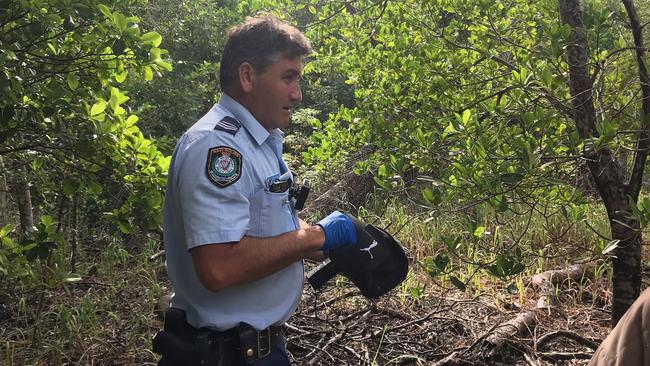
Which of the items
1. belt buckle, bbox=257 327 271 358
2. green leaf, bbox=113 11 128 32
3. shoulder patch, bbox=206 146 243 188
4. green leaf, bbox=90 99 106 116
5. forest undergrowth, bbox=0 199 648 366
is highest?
green leaf, bbox=113 11 128 32

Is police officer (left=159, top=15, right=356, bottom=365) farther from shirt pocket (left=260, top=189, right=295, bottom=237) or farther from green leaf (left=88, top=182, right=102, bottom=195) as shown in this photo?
green leaf (left=88, top=182, right=102, bottom=195)

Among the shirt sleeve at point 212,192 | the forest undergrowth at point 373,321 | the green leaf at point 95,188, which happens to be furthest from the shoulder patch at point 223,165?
the green leaf at point 95,188

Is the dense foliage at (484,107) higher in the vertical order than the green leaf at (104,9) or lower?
lower

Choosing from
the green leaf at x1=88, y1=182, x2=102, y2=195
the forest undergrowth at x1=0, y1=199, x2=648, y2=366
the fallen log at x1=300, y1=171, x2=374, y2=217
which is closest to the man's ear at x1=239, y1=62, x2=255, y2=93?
the forest undergrowth at x1=0, y1=199, x2=648, y2=366

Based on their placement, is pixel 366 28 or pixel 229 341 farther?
pixel 366 28

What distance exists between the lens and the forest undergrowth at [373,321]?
11.5 ft

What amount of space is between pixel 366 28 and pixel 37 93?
2138mm

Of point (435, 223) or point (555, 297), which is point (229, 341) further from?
point (435, 223)

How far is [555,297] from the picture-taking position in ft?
13.5

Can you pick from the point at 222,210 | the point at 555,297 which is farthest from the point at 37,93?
the point at 555,297

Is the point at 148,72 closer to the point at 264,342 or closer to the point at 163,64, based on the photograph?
the point at 163,64

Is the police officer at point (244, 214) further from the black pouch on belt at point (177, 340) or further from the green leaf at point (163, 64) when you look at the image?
the green leaf at point (163, 64)

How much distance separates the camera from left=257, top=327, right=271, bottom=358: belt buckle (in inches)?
74.7

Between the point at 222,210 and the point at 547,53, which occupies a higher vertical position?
the point at 547,53
